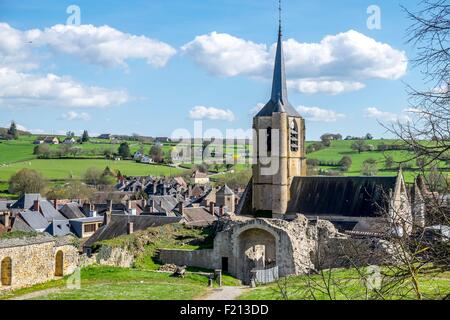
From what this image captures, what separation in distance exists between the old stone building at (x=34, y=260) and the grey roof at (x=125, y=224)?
13.5 metres

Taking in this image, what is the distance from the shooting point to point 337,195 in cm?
3141

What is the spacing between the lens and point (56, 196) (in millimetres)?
71312

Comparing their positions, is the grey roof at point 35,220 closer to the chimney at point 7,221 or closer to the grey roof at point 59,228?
the grey roof at point 59,228

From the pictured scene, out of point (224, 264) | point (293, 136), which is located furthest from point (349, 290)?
point (293, 136)

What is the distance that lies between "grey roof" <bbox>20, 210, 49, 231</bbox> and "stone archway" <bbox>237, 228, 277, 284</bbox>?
25.2 m

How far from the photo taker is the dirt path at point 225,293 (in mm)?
18369

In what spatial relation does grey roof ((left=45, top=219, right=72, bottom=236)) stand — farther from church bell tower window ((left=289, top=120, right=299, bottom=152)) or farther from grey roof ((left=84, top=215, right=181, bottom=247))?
church bell tower window ((left=289, top=120, right=299, bottom=152))

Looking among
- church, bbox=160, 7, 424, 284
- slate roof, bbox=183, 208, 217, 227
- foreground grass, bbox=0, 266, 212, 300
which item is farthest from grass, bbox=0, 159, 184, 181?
foreground grass, bbox=0, 266, 212, 300

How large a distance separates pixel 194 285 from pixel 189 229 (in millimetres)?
11527

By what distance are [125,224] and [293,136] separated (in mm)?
12260

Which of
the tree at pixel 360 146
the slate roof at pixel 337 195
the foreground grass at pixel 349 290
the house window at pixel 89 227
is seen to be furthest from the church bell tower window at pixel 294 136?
the tree at pixel 360 146

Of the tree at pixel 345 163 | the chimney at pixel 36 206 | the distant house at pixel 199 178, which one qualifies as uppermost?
the tree at pixel 345 163

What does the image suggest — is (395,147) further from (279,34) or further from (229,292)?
(279,34)
